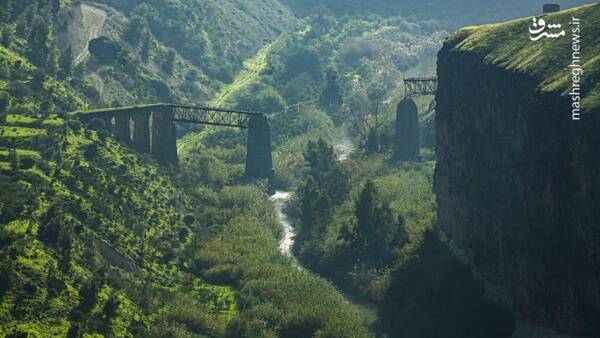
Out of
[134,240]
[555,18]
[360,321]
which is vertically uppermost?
[555,18]

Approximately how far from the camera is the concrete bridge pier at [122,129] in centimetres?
13662

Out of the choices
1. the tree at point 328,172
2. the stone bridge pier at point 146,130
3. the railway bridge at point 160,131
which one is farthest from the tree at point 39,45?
the tree at point 328,172

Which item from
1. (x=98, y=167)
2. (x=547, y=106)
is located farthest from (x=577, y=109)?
(x=98, y=167)

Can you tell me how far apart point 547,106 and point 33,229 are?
45.2 meters

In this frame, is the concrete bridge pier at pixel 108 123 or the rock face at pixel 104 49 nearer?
the concrete bridge pier at pixel 108 123

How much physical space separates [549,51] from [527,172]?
12.0 meters

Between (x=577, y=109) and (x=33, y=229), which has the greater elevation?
(x=577, y=109)

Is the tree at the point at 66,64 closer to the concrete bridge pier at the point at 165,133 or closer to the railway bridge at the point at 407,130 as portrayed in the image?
the concrete bridge pier at the point at 165,133

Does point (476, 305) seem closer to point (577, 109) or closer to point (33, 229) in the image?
point (577, 109)

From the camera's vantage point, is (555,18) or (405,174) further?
(405,174)

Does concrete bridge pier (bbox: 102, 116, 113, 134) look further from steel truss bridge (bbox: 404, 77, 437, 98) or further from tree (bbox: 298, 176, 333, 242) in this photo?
steel truss bridge (bbox: 404, 77, 437, 98)

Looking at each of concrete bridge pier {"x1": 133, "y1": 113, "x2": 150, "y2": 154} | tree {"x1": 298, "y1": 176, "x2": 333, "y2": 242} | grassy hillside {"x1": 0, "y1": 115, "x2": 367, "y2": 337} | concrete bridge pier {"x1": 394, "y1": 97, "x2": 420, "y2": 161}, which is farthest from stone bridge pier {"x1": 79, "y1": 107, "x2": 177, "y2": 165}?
concrete bridge pier {"x1": 394, "y1": 97, "x2": 420, "y2": 161}

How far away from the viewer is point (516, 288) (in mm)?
84312

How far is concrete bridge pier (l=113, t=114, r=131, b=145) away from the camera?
5379 inches
